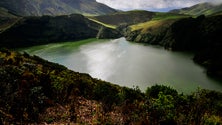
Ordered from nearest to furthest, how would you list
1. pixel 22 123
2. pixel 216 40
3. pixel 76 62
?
pixel 22 123 → pixel 76 62 → pixel 216 40

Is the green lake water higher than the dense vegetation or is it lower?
lower

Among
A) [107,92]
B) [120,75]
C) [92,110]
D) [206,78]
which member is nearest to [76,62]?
[120,75]

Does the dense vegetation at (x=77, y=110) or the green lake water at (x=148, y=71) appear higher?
the dense vegetation at (x=77, y=110)

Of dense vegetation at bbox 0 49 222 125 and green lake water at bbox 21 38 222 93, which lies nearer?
dense vegetation at bbox 0 49 222 125

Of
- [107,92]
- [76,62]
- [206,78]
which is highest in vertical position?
[107,92]

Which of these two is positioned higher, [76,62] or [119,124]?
[119,124]

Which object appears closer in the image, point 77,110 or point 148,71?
point 77,110

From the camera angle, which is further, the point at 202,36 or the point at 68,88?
the point at 202,36

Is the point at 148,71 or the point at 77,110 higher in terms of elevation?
the point at 77,110

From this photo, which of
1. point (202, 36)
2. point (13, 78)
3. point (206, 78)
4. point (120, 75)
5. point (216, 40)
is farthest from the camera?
point (202, 36)

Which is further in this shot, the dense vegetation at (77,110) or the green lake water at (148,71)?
the green lake water at (148,71)

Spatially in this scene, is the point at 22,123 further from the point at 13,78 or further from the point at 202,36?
the point at 202,36
